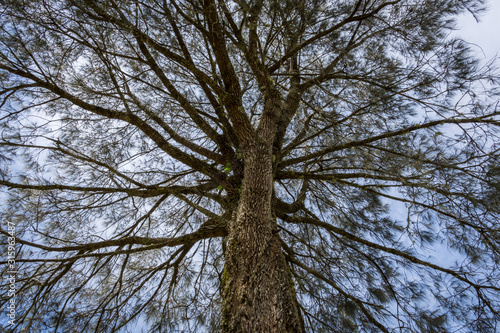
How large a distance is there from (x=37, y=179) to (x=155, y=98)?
55.4 inches

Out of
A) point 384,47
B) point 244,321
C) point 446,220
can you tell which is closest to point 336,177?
point 446,220

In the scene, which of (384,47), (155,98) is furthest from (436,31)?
(155,98)

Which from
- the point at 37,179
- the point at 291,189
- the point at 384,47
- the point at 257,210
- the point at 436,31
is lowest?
the point at 257,210

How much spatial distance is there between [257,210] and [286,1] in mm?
1524

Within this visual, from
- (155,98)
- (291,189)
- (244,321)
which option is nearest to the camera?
(244,321)

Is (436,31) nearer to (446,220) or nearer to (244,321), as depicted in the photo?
(446,220)

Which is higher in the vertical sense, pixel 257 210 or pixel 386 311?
pixel 257 210

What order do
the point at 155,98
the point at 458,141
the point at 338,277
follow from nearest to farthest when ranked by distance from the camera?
the point at 458,141
the point at 338,277
the point at 155,98

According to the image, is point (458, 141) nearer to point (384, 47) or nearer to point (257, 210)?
point (384, 47)

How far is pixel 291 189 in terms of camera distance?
13.0 ft

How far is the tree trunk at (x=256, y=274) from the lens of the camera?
1344 millimetres

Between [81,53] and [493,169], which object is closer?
[493,169]

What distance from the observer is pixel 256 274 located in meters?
1.52

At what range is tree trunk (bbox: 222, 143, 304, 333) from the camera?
4.41 ft
